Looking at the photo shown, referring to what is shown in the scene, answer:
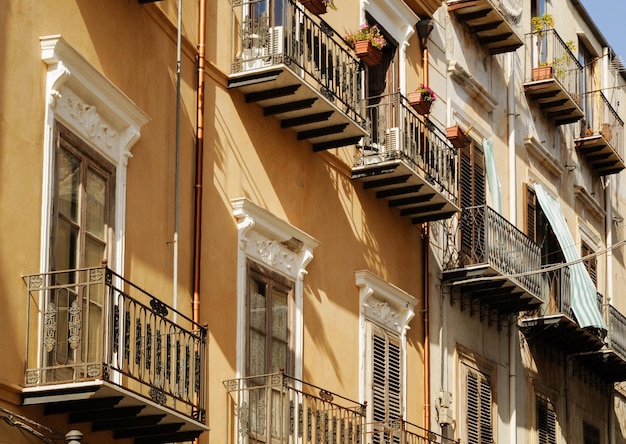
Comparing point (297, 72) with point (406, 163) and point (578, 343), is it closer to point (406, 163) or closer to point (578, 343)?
point (406, 163)

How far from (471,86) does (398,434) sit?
7359 millimetres

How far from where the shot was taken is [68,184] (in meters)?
13.5

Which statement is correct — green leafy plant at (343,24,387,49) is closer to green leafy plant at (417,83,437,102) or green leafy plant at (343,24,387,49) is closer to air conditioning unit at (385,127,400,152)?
air conditioning unit at (385,127,400,152)

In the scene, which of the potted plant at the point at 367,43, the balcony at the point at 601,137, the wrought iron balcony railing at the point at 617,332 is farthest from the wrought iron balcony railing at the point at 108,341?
the balcony at the point at 601,137

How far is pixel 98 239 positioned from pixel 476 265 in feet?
29.6

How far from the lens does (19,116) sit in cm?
1286

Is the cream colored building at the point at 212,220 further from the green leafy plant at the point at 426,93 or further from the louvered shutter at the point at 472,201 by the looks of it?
the louvered shutter at the point at 472,201

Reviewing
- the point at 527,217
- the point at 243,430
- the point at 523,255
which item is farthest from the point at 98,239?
the point at 527,217

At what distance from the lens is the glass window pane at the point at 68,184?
13.4 m

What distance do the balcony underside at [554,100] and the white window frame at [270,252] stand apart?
384 inches

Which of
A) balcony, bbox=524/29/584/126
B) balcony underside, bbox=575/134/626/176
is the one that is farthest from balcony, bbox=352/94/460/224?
balcony underside, bbox=575/134/626/176

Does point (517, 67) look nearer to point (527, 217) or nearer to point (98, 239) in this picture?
point (527, 217)

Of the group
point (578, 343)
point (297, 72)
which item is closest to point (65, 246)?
point (297, 72)

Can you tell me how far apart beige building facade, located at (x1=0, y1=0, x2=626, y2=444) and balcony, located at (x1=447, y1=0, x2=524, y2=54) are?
0.05 metres
